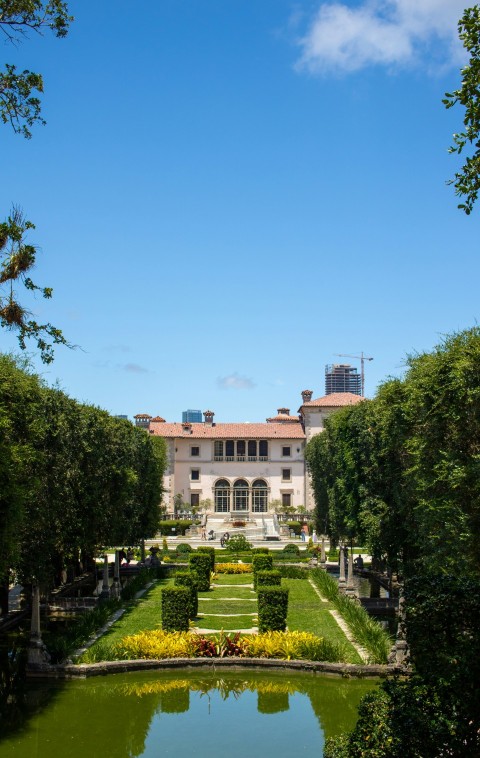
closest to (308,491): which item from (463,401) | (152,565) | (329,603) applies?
(152,565)

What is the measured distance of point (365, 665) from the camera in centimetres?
1773

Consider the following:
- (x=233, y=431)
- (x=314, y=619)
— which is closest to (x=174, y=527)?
(x=233, y=431)

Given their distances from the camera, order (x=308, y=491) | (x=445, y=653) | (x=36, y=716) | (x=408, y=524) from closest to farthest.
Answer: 1. (x=445, y=653)
2. (x=36, y=716)
3. (x=408, y=524)
4. (x=308, y=491)

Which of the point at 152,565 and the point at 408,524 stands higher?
the point at 408,524

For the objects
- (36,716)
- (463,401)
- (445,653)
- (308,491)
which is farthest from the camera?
(308,491)

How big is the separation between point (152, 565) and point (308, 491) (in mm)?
33164

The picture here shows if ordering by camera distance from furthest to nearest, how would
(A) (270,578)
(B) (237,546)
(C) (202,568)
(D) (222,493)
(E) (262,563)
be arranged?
(D) (222,493) < (B) (237,546) < (E) (262,563) < (C) (202,568) < (A) (270,578)

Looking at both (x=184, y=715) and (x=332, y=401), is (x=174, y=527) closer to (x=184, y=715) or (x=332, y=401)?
(x=332, y=401)

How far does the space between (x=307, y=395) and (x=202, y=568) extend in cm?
4337

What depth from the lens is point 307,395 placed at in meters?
74.0

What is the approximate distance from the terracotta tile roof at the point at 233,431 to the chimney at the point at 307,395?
263 centimetres

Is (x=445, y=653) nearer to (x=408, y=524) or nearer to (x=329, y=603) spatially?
(x=408, y=524)

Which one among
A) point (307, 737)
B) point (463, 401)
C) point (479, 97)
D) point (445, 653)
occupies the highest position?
point (479, 97)

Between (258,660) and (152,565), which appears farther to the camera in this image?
(152,565)
